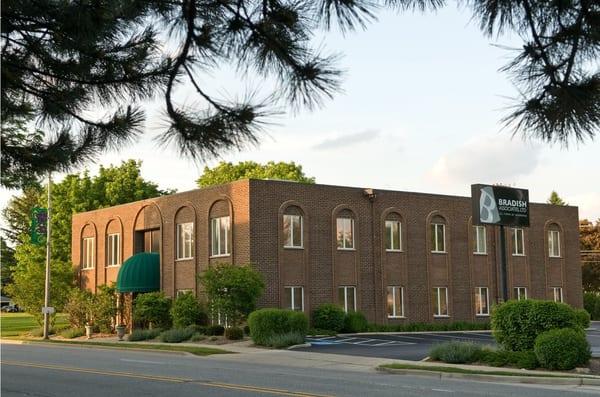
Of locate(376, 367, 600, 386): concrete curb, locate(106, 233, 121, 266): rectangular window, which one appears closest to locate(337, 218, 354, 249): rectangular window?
locate(106, 233, 121, 266): rectangular window

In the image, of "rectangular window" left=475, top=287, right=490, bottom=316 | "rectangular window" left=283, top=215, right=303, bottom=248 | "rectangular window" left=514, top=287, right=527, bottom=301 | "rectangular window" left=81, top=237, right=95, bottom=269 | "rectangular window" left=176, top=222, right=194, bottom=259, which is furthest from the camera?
"rectangular window" left=81, top=237, right=95, bottom=269

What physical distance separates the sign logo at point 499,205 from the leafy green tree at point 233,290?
9614 millimetres

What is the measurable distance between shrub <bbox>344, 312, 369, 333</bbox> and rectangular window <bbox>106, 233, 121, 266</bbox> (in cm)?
1537

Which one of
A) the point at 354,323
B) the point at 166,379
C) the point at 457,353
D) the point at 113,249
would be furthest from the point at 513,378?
the point at 113,249

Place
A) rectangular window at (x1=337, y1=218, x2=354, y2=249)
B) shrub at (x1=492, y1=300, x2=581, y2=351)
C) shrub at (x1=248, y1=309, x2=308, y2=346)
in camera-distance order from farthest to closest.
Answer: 1. rectangular window at (x1=337, y1=218, x2=354, y2=249)
2. shrub at (x1=248, y1=309, x2=308, y2=346)
3. shrub at (x1=492, y1=300, x2=581, y2=351)

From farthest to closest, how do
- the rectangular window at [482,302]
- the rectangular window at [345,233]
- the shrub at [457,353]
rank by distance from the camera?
1. the rectangular window at [482,302]
2. the rectangular window at [345,233]
3. the shrub at [457,353]

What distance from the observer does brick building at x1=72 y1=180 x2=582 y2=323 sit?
126 ft

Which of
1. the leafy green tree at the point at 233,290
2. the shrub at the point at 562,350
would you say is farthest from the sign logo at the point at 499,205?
the shrub at the point at 562,350

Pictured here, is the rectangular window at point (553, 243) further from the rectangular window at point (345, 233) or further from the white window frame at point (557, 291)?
the rectangular window at point (345, 233)

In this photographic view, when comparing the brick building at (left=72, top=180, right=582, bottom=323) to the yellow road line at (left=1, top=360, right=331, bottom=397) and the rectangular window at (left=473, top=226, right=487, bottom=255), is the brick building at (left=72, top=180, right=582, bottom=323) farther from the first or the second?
the yellow road line at (left=1, top=360, right=331, bottom=397)

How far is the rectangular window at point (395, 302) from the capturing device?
42.2 m

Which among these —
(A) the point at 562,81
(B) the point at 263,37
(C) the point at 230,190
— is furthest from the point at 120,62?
(C) the point at 230,190

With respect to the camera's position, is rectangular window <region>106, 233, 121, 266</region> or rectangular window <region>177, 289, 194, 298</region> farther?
rectangular window <region>106, 233, 121, 266</region>

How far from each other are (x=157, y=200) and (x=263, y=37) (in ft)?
128
